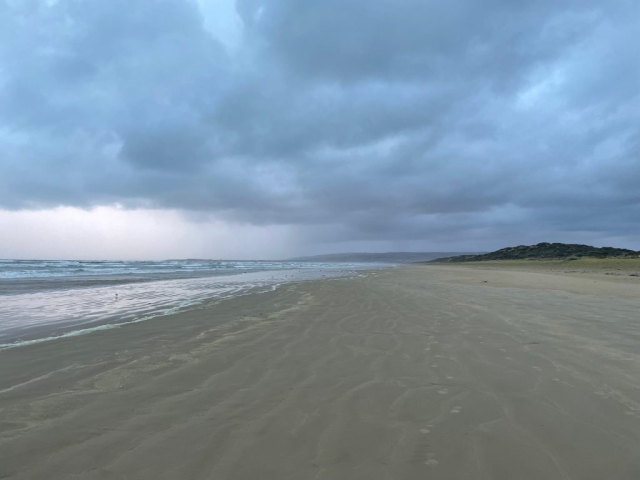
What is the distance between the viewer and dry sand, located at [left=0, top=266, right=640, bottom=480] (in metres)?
2.79

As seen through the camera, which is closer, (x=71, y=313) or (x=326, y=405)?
(x=326, y=405)

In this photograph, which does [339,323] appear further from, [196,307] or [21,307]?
[21,307]

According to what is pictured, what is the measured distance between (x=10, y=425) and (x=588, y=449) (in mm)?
5058

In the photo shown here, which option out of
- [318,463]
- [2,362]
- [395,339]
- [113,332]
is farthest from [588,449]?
[113,332]

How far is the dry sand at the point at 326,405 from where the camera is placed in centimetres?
279

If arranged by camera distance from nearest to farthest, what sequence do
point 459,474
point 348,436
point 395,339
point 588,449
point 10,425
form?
point 459,474 → point 588,449 → point 348,436 → point 10,425 → point 395,339

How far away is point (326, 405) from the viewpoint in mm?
3877

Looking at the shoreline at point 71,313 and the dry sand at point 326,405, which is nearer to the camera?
the dry sand at point 326,405

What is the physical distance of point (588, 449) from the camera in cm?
298

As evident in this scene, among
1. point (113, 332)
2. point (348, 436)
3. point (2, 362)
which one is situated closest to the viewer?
point (348, 436)

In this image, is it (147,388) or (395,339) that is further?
(395,339)

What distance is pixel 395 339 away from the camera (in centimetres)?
695

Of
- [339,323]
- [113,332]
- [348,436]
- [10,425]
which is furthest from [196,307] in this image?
[348,436]

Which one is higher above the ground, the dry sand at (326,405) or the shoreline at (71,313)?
the shoreline at (71,313)
